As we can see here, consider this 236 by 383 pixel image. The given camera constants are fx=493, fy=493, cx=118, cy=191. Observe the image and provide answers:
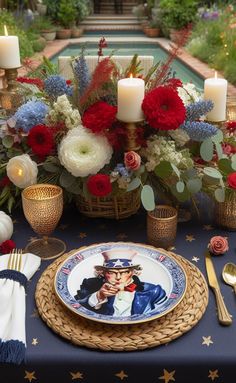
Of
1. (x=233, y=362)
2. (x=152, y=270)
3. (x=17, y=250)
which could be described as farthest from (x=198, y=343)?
(x=17, y=250)

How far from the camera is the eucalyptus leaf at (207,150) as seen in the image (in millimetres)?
1062

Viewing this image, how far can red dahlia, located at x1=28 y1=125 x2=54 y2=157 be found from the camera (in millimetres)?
1038

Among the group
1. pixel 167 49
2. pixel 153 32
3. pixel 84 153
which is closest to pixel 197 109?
pixel 84 153

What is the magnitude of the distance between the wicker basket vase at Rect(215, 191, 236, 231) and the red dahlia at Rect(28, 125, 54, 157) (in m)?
0.39

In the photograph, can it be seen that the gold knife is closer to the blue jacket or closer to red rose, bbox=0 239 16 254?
the blue jacket

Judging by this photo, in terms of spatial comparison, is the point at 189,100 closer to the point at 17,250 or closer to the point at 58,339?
the point at 17,250

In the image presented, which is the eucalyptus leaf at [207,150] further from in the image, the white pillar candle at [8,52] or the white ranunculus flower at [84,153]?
the white pillar candle at [8,52]

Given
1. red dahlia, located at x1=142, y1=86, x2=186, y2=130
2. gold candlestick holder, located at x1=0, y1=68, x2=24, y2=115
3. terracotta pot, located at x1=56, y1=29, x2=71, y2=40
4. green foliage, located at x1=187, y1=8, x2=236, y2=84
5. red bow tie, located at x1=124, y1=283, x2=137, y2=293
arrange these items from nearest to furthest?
red bow tie, located at x1=124, y1=283, x2=137, y2=293 → red dahlia, located at x1=142, y1=86, x2=186, y2=130 → gold candlestick holder, located at x1=0, y1=68, x2=24, y2=115 → green foliage, located at x1=187, y1=8, x2=236, y2=84 → terracotta pot, located at x1=56, y1=29, x2=71, y2=40

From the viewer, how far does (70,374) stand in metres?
0.72

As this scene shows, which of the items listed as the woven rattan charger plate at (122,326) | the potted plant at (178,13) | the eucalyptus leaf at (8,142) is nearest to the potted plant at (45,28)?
the potted plant at (178,13)

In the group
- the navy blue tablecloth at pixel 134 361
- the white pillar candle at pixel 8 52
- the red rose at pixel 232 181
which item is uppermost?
the white pillar candle at pixel 8 52

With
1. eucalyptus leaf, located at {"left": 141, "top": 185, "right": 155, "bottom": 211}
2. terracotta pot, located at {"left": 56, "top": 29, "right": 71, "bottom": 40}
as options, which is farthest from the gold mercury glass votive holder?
terracotta pot, located at {"left": 56, "top": 29, "right": 71, "bottom": 40}

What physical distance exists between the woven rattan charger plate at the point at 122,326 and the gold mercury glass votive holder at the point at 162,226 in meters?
0.16

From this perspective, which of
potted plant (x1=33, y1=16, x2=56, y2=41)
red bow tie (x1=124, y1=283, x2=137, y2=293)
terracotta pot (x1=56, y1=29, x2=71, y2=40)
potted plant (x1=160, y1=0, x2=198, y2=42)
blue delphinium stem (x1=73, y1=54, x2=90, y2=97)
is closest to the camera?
red bow tie (x1=124, y1=283, x2=137, y2=293)
